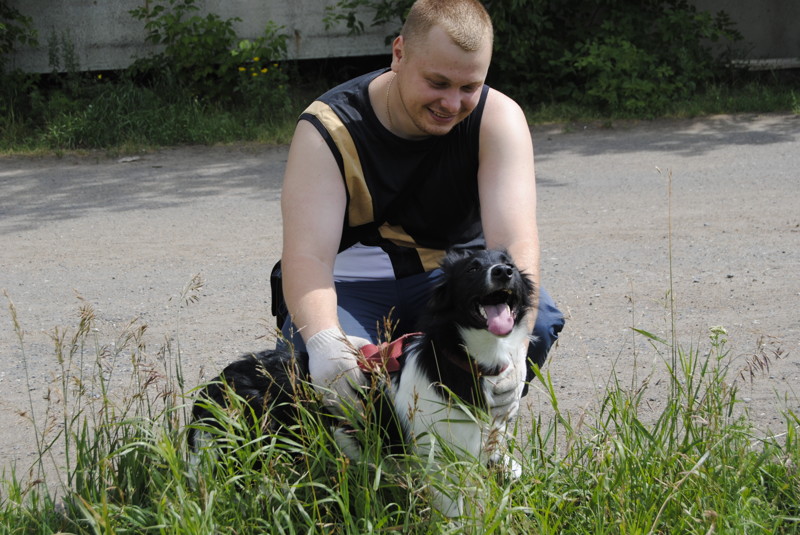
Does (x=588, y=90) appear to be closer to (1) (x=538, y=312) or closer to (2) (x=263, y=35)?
(2) (x=263, y=35)

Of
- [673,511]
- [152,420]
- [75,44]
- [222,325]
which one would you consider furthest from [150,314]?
[75,44]

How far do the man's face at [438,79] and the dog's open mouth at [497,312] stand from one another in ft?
2.32

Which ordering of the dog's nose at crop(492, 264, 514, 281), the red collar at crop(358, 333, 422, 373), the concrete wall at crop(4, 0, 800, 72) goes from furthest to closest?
the concrete wall at crop(4, 0, 800, 72), the dog's nose at crop(492, 264, 514, 281), the red collar at crop(358, 333, 422, 373)

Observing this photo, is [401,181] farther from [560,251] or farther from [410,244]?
[560,251]

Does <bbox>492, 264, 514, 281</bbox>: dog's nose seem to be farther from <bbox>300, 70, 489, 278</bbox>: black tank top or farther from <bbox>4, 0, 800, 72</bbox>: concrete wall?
<bbox>4, 0, 800, 72</bbox>: concrete wall

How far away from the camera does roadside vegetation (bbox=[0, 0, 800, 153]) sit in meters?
9.14

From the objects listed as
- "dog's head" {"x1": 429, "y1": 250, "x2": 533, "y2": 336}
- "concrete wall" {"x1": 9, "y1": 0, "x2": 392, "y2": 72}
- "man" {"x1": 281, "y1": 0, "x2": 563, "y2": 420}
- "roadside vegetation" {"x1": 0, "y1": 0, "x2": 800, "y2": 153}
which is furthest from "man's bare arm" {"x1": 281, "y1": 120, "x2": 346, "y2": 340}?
"concrete wall" {"x1": 9, "y1": 0, "x2": 392, "y2": 72}

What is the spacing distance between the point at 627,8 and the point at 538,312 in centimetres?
767

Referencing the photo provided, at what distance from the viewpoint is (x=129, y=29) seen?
412 inches

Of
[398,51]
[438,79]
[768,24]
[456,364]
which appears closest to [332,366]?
[456,364]

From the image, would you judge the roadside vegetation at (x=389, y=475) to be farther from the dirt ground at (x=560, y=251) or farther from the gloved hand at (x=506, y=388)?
the dirt ground at (x=560, y=251)

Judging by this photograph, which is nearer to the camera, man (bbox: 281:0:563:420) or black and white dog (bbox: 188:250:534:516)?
black and white dog (bbox: 188:250:534:516)

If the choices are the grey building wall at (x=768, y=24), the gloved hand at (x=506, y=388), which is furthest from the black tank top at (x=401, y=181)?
the grey building wall at (x=768, y=24)

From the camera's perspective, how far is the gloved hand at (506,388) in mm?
2701
